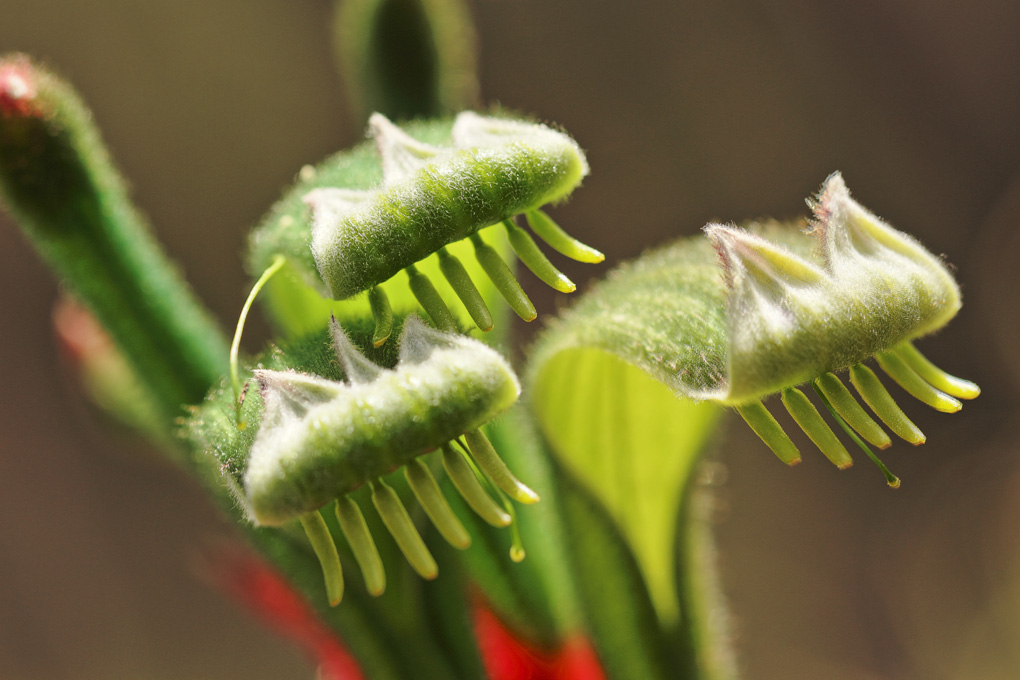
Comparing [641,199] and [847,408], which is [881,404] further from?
[641,199]

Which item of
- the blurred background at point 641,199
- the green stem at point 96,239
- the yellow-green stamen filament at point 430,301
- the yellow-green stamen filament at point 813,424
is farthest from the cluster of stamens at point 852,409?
the blurred background at point 641,199

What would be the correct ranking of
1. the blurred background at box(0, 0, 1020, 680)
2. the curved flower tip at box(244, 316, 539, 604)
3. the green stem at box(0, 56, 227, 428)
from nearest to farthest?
the curved flower tip at box(244, 316, 539, 604), the green stem at box(0, 56, 227, 428), the blurred background at box(0, 0, 1020, 680)

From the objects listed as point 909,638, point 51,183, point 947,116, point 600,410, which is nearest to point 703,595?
point 600,410

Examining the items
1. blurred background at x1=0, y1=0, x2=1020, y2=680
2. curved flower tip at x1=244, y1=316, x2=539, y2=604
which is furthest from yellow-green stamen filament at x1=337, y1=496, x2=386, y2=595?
blurred background at x1=0, y1=0, x2=1020, y2=680

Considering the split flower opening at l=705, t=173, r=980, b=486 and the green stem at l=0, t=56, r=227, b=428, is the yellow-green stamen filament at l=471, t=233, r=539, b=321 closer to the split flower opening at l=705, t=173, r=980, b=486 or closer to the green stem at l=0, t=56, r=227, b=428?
the split flower opening at l=705, t=173, r=980, b=486

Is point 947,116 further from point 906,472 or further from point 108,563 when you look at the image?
point 108,563

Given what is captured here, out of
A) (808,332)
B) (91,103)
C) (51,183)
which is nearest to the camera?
(808,332)

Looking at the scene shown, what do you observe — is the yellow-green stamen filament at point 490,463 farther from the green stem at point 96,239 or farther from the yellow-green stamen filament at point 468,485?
the green stem at point 96,239
